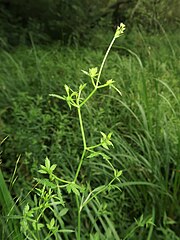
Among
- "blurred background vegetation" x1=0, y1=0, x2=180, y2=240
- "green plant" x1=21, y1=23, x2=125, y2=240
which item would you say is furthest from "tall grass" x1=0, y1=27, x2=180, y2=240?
"green plant" x1=21, y1=23, x2=125, y2=240

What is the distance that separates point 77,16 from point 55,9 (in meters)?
0.28

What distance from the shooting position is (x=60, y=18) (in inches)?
214

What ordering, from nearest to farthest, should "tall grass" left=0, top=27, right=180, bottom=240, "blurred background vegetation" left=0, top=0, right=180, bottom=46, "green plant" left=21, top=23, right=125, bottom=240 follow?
1. "green plant" left=21, top=23, right=125, bottom=240
2. "tall grass" left=0, top=27, right=180, bottom=240
3. "blurred background vegetation" left=0, top=0, right=180, bottom=46

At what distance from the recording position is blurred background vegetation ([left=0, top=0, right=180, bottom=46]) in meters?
5.32

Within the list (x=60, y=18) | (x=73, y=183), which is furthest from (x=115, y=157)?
(x=60, y=18)

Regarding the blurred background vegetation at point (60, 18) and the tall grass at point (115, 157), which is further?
the blurred background vegetation at point (60, 18)

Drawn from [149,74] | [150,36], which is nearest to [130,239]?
[149,74]

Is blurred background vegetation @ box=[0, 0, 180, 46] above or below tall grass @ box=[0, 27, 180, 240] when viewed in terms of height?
below

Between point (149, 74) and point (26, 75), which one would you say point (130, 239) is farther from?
point (26, 75)

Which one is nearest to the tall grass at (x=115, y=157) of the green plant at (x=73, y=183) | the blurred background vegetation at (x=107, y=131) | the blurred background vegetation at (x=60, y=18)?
the blurred background vegetation at (x=107, y=131)

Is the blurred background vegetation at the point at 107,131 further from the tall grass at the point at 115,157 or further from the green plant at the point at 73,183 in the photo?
the green plant at the point at 73,183

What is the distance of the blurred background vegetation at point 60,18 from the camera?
17.4 feet

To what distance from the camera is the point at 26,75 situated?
3645mm

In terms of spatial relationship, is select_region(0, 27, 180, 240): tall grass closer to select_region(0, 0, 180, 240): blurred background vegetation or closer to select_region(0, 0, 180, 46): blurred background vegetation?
select_region(0, 0, 180, 240): blurred background vegetation
